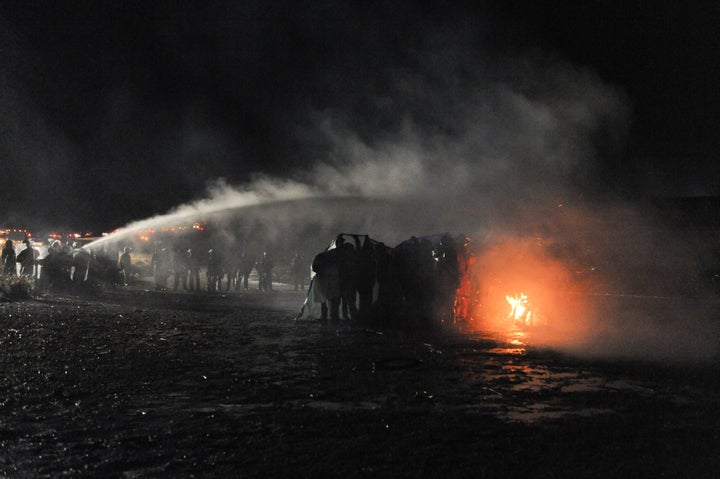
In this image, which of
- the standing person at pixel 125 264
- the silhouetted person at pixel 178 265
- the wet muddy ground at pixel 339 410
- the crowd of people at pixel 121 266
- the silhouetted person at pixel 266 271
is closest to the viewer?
the wet muddy ground at pixel 339 410

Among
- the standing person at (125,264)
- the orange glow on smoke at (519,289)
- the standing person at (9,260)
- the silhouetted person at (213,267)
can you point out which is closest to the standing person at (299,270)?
the silhouetted person at (213,267)

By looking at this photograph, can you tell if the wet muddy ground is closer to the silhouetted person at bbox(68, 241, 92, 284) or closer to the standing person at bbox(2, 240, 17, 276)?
the silhouetted person at bbox(68, 241, 92, 284)

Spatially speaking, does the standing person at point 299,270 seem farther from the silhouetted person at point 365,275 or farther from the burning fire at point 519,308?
the burning fire at point 519,308

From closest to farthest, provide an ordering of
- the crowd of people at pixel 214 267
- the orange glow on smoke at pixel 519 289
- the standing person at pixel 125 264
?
the orange glow on smoke at pixel 519 289 < the crowd of people at pixel 214 267 < the standing person at pixel 125 264

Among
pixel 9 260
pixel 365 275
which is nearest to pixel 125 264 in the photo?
pixel 9 260

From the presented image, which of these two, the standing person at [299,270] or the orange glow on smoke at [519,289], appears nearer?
the orange glow on smoke at [519,289]

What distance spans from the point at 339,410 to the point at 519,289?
1099 centimetres

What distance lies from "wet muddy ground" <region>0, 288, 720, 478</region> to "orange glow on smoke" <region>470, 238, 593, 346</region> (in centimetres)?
411

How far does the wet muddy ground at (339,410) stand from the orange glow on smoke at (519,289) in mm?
4108

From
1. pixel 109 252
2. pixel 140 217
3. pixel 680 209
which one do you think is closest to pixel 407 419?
pixel 109 252

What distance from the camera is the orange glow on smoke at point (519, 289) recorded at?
51.8 feet

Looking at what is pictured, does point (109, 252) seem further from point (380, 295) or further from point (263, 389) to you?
point (263, 389)

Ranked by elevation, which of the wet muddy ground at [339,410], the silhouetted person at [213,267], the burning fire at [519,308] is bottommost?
the wet muddy ground at [339,410]

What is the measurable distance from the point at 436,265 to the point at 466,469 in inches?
430
